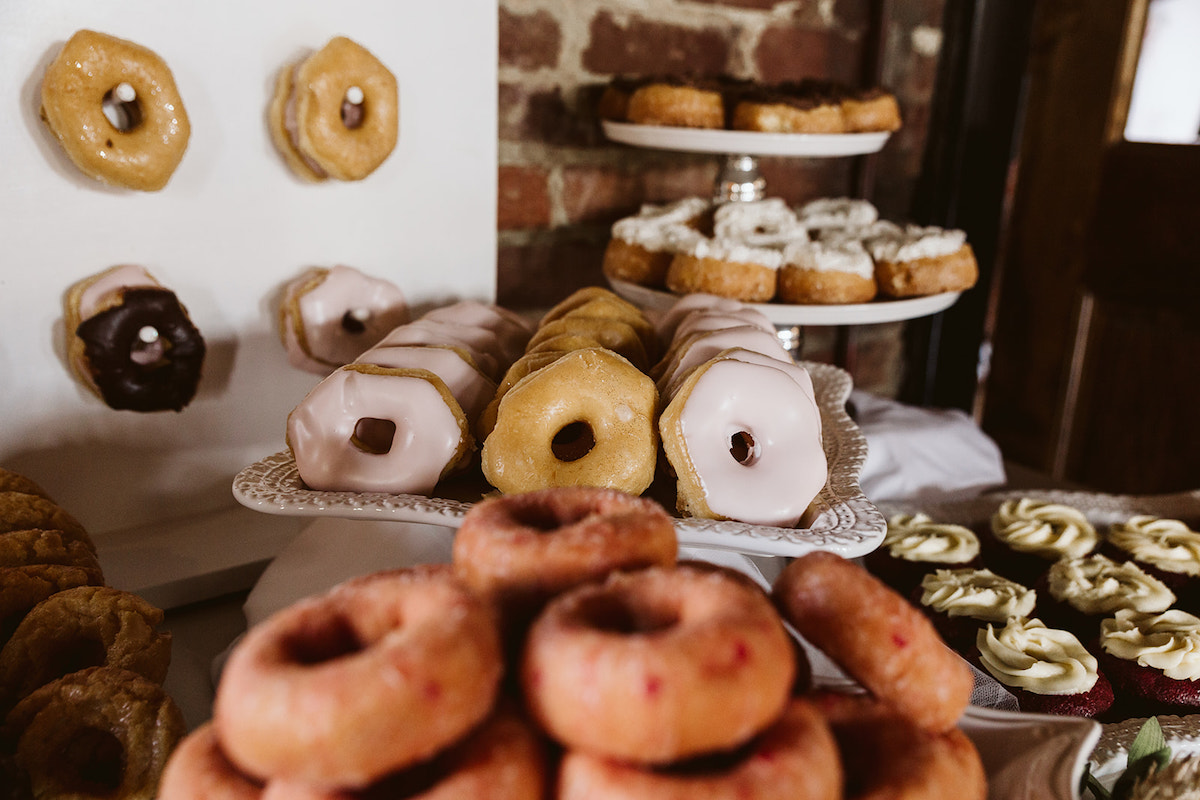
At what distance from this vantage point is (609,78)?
1.33 metres

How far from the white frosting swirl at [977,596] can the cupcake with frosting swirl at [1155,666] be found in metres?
0.07

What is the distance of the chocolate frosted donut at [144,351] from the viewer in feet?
2.48

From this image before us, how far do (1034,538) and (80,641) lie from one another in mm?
896

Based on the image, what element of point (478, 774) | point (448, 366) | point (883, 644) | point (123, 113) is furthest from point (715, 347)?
point (123, 113)

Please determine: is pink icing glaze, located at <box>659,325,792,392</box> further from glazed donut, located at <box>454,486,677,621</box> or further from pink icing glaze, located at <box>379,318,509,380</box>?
glazed donut, located at <box>454,486,677,621</box>

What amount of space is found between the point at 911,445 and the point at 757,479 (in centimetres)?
71

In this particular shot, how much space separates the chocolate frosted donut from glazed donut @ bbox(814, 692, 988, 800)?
2.20 ft

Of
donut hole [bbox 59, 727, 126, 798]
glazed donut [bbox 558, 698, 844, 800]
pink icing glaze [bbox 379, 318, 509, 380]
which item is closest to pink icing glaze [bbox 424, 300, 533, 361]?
pink icing glaze [bbox 379, 318, 509, 380]

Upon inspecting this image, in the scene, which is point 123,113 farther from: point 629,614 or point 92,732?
point 629,614

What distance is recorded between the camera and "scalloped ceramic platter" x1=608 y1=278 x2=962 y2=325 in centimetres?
107

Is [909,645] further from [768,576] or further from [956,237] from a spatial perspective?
[956,237]

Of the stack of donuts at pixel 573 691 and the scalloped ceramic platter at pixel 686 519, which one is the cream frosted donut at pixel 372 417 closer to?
the scalloped ceramic platter at pixel 686 519

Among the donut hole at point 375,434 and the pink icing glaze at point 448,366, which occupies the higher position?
the pink icing glaze at point 448,366

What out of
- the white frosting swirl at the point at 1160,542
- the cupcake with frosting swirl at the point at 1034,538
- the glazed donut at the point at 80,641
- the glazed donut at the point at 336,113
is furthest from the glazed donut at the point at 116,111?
the white frosting swirl at the point at 1160,542
